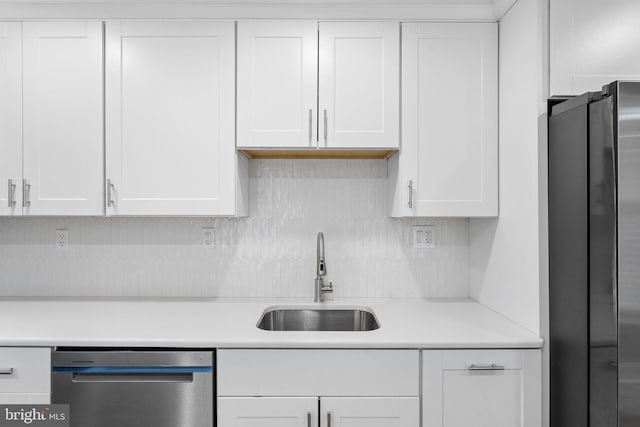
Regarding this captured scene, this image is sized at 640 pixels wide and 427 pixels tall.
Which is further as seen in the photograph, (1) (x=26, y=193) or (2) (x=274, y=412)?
(1) (x=26, y=193)

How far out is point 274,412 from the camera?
1599 mm

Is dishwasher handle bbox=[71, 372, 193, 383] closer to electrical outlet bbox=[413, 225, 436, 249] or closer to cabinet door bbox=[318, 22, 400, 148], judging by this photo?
cabinet door bbox=[318, 22, 400, 148]

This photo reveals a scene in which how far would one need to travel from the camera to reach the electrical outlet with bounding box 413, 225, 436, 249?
7.58 feet

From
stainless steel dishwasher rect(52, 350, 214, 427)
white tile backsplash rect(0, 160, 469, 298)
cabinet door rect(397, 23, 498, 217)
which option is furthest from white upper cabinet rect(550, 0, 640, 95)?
stainless steel dishwasher rect(52, 350, 214, 427)

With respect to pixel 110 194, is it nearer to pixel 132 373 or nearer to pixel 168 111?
pixel 168 111

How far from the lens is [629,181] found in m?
1.26

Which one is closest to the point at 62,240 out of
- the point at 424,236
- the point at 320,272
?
the point at 320,272

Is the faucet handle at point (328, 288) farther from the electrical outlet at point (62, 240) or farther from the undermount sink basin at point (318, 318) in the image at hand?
the electrical outlet at point (62, 240)

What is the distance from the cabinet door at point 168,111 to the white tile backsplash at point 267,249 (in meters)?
0.38

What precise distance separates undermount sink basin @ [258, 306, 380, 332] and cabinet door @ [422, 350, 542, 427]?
61 centimetres

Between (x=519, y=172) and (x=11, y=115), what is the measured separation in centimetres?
217

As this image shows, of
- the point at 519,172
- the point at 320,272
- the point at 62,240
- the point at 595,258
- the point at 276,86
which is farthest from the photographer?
the point at 62,240

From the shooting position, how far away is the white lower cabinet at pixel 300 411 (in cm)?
160

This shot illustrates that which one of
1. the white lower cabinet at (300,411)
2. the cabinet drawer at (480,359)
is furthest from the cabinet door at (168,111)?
the cabinet drawer at (480,359)
